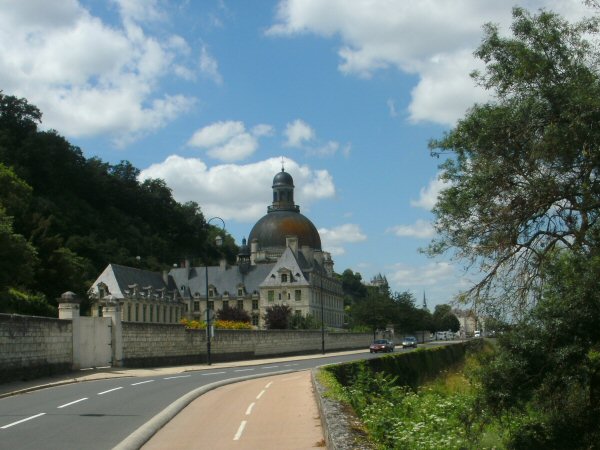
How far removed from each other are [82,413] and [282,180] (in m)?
146

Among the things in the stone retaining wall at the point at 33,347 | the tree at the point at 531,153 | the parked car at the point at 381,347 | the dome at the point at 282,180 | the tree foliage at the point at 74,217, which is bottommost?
the parked car at the point at 381,347

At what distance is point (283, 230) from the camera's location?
498ft

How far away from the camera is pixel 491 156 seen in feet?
64.8

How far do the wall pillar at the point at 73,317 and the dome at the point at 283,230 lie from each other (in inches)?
4646

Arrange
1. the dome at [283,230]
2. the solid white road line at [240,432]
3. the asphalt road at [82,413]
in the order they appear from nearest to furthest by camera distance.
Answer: the asphalt road at [82,413]
the solid white road line at [240,432]
the dome at [283,230]

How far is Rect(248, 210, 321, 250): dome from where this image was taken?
151 metres

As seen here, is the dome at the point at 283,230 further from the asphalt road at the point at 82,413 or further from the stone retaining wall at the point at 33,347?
the asphalt road at the point at 82,413

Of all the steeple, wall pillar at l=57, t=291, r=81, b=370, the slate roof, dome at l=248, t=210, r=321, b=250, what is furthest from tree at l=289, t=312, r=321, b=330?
the steeple

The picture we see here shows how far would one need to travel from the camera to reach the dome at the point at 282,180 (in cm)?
16200

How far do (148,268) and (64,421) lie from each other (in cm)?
10743

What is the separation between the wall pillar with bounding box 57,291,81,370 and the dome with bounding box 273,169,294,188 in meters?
131

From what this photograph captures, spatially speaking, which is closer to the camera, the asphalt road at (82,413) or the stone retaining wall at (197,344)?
the asphalt road at (82,413)

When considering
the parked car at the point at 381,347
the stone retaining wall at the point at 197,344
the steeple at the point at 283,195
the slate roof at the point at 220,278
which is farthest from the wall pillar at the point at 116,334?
the steeple at the point at 283,195

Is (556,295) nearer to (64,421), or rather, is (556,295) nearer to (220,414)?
(220,414)
